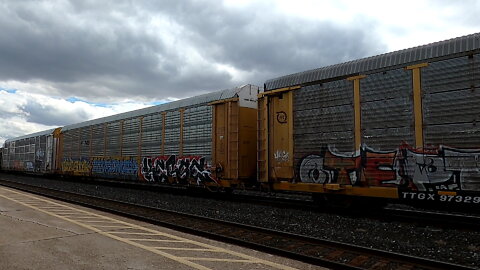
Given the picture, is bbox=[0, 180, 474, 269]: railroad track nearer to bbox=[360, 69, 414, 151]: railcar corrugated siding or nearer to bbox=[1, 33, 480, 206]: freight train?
bbox=[1, 33, 480, 206]: freight train

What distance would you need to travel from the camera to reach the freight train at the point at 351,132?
24.5 ft

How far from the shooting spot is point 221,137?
44.5 feet

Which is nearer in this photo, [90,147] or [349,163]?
[349,163]

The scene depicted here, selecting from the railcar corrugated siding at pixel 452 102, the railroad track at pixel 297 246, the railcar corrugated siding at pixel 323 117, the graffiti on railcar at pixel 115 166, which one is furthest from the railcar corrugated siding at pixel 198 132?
the railcar corrugated siding at pixel 452 102

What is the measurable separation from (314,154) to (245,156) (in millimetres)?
3775

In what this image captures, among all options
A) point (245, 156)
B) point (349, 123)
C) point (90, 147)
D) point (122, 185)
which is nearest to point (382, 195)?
point (349, 123)

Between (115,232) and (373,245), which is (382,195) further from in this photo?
(115,232)

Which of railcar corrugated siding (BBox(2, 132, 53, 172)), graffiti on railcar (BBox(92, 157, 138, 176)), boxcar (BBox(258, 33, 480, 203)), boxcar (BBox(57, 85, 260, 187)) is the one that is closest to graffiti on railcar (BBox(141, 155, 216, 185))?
boxcar (BBox(57, 85, 260, 187))

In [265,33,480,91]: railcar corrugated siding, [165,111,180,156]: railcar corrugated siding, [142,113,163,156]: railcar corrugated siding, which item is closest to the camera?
[265,33,480,91]: railcar corrugated siding

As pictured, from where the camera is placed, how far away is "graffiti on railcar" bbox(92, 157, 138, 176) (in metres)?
18.3

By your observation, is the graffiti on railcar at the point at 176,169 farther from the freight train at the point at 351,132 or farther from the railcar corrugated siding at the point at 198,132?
the railcar corrugated siding at the point at 198,132

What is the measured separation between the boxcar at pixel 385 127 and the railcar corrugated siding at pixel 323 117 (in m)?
0.03

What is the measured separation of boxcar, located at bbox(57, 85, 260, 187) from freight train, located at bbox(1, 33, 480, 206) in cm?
5

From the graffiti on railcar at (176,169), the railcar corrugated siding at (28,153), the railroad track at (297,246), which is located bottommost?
the railroad track at (297,246)
